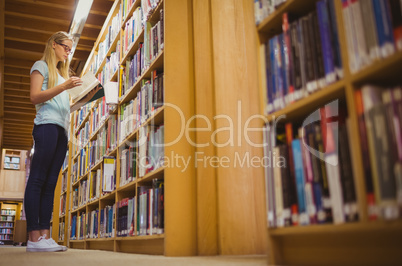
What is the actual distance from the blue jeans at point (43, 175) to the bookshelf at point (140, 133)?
0.52m

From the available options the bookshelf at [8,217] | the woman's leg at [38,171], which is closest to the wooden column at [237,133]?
the woman's leg at [38,171]

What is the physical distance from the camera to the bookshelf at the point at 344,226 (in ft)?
2.95

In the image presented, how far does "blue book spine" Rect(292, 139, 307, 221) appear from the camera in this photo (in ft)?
3.59

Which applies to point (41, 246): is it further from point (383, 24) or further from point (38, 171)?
point (383, 24)

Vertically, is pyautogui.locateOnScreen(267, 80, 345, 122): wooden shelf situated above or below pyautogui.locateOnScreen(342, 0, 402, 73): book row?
below

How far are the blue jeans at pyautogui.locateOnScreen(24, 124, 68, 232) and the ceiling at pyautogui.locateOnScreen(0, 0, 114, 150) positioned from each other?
2581 millimetres

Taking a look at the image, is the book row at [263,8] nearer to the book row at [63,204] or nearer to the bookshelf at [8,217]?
the book row at [63,204]

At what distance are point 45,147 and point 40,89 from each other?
1.26ft

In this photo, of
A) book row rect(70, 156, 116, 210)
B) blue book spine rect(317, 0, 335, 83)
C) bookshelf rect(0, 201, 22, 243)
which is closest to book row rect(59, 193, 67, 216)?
book row rect(70, 156, 116, 210)

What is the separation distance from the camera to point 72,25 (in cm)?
463

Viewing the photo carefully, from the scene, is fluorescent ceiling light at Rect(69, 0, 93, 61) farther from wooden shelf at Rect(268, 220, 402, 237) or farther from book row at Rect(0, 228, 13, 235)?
book row at Rect(0, 228, 13, 235)

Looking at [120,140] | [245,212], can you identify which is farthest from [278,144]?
[120,140]

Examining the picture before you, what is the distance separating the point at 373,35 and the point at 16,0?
4578mm

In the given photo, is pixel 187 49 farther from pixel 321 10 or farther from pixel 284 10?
pixel 321 10
